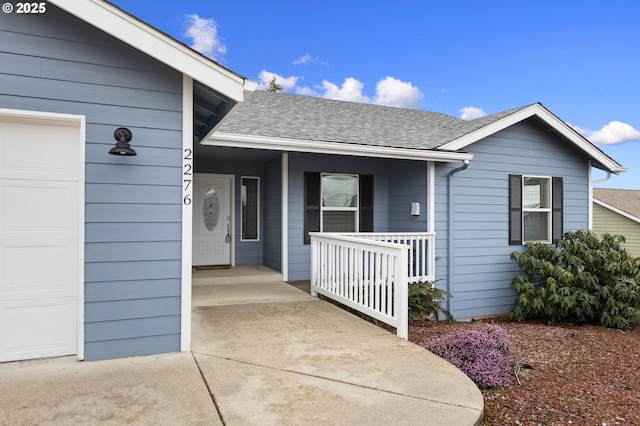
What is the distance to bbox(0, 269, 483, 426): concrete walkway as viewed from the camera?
2.40m

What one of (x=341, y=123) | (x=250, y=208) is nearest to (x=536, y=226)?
(x=341, y=123)

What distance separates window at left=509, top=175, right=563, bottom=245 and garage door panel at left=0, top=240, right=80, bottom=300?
714 cm

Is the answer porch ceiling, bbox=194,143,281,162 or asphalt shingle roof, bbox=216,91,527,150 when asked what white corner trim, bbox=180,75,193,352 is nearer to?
asphalt shingle roof, bbox=216,91,527,150

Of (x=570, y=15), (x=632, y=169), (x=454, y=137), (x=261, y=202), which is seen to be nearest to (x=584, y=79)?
(x=570, y=15)

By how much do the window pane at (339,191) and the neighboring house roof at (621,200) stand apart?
46.6ft

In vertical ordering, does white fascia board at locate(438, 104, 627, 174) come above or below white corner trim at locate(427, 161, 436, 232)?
above

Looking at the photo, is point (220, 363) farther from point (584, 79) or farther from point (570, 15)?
point (584, 79)

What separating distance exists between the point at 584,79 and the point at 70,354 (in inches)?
631

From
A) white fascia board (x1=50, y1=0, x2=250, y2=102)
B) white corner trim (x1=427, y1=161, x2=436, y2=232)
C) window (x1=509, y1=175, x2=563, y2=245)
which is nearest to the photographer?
white fascia board (x1=50, y1=0, x2=250, y2=102)

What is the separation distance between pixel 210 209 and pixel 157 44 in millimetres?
5207

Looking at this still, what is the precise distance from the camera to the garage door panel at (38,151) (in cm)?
314

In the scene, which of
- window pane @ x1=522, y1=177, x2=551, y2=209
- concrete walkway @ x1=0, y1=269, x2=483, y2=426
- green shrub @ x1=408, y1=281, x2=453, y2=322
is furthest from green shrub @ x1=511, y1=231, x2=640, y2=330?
concrete walkway @ x1=0, y1=269, x2=483, y2=426

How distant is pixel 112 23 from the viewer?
308 centimetres

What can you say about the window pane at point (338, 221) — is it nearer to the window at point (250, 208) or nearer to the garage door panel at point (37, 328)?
the window at point (250, 208)
